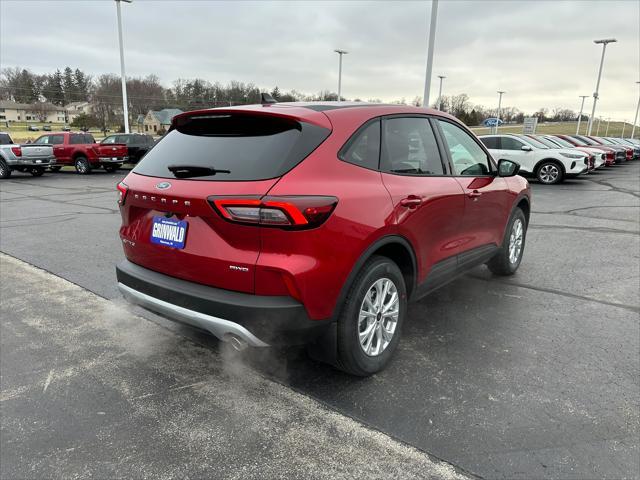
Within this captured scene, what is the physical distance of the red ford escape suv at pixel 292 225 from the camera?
8.09ft

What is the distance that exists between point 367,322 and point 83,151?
21593 mm

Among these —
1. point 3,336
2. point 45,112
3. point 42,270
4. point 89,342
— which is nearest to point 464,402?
point 89,342

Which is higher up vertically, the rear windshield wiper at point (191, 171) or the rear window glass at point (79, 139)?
the rear windshield wiper at point (191, 171)

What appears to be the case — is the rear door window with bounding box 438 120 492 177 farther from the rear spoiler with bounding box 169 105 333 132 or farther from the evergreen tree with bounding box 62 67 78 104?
the evergreen tree with bounding box 62 67 78 104

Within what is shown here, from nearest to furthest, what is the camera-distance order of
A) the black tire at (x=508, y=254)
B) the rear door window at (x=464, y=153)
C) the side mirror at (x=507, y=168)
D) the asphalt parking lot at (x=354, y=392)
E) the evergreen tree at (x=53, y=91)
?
the asphalt parking lot at (x=354, y=392) → the rear door window at (x=464, y=153) → the side mirror at (x=507, y=168) → the black tire at (x=508, y=254) → the evergreen tree at (x=53, y=91)

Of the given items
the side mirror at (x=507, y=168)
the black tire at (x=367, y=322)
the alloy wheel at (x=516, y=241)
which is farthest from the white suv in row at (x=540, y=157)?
the black tire at (x=367, y=322)

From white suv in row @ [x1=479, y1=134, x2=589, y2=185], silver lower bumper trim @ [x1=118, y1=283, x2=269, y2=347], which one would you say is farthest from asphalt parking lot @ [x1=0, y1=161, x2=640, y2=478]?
white suv in row @ [x1=479, y1=134, x2=589, y2=185]

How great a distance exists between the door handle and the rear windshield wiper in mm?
1163

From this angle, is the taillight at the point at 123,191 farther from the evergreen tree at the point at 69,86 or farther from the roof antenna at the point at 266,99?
the evergreen tree at the point at 69,86

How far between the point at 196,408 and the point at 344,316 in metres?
1.06

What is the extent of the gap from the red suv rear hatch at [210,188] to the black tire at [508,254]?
3.02 metres

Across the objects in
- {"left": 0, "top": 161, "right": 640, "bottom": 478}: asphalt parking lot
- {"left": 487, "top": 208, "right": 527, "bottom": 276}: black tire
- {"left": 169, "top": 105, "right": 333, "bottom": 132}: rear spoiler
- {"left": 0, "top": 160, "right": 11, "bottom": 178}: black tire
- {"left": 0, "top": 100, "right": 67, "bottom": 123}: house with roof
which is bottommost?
{"left": 0, "top": 160, "right": 11, "bottom": 178}: black tire

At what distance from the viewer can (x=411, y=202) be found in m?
3.12

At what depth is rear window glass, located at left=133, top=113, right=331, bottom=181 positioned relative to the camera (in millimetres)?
2576
